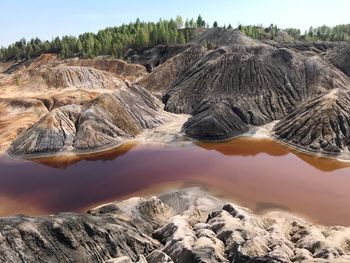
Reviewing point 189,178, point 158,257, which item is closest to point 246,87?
point 189,178

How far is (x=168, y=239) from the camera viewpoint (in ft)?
90.8

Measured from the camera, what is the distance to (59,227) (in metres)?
25.2

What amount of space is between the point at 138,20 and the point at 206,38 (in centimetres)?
4584

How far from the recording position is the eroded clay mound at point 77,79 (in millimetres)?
83375

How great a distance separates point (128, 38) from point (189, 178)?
96.7m

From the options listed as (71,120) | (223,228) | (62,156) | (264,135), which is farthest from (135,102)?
(223,228)

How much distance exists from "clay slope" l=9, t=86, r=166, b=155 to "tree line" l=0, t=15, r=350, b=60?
64.3m

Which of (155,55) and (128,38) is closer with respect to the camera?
(155,55)

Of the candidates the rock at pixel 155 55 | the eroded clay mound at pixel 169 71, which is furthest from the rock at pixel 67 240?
the rock at pixel 155 55

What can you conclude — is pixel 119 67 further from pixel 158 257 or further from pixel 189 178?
pixel 158 257

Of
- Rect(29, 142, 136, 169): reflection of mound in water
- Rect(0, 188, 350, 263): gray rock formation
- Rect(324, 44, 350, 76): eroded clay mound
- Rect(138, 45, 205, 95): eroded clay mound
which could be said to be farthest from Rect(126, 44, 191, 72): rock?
Rect(0, 188, 350, 263): gray rock formation

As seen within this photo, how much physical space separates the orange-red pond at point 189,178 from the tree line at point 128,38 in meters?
79.3

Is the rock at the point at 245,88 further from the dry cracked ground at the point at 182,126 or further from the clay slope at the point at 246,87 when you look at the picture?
the dry cracked ground at the point at 182,126

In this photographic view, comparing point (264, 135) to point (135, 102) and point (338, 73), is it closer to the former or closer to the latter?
point (135, 102)
